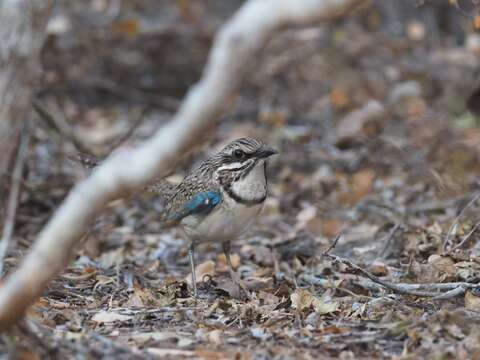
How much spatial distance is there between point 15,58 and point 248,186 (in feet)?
6.80

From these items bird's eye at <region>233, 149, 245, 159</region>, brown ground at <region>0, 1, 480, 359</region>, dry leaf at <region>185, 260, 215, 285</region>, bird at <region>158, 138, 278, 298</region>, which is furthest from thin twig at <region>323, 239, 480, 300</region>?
dry leaf at <region>185, 260, 215, 285</region>

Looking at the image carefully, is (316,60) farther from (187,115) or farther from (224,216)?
(187,115)

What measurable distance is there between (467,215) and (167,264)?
2.75 metres

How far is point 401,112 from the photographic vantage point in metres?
10.9

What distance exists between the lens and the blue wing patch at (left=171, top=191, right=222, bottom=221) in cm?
618

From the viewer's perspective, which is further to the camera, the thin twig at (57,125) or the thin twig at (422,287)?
the thin twig at (57,125)

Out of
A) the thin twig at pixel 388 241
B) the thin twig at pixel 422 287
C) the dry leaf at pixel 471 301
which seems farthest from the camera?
the thin twig at pixel 388 241

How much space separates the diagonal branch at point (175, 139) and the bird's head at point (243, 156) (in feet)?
7.88

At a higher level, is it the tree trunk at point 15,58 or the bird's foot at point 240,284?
the tree trunk at point 15,58

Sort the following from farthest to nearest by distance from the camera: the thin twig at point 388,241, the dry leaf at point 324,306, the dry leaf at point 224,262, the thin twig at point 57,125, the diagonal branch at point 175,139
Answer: the thin twig at point 57,125 < the dry leaf at point 224,262 < the thin twig at point 388,241 < the dry leaf at point 324,306 < the diagonal branch at point 175,139

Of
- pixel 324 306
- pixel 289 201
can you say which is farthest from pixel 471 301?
pixel 289 201

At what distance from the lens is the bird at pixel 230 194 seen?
6090mm

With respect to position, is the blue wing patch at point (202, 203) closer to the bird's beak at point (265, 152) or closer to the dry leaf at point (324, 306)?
the bird's beak at point (265, 152)

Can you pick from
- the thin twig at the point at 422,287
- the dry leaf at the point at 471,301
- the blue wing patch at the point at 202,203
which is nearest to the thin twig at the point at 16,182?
the blue wing patch at the point at 202,203
